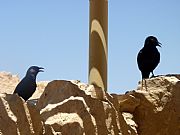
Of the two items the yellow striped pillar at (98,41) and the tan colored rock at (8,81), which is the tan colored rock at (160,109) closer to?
the yellow striped pillar at (98,41)

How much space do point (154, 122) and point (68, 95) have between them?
247 cm

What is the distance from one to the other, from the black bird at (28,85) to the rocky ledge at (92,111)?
2.65ft

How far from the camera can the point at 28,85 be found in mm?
7293

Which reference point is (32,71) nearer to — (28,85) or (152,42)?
(28,85)

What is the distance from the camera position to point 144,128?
7.74 m

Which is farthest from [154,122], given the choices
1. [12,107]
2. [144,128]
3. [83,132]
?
[12,107]

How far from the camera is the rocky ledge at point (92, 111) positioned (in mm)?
4438

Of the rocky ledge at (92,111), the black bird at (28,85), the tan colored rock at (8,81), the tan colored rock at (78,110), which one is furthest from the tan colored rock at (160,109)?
the tan colored rock at (8,81)

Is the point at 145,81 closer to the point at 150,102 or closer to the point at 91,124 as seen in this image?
the point at 150,102

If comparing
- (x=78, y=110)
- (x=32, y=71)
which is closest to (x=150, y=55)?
(x=32, y=71)

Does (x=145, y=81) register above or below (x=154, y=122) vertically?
above

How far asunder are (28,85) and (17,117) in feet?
9.53

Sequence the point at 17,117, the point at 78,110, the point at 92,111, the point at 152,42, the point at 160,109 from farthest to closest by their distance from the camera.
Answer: the point at 152,42, the point at 160,109, the point at 92,111, the point at 78,110, the point at 17,117

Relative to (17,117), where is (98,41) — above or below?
above
